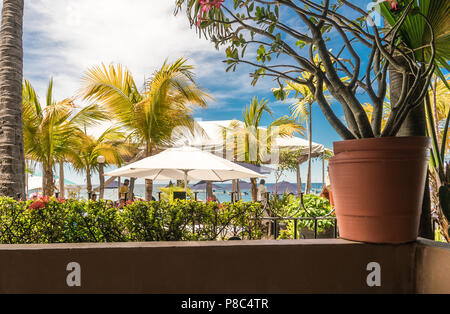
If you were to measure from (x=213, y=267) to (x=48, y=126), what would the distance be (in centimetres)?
846

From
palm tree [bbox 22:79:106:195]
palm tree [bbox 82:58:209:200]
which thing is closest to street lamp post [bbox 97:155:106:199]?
palm tree [bbox 22:79:106:195]

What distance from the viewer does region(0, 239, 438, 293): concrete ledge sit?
1743 mm

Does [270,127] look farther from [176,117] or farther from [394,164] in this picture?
[394,164]

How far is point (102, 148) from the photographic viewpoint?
42.9 feet

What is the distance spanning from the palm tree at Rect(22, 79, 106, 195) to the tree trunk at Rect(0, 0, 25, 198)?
4.02 m

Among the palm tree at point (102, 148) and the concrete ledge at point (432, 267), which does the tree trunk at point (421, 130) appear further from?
the palm tree at point (102, 148)

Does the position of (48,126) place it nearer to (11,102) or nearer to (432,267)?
(11,102)

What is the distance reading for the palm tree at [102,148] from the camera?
42.5 feet

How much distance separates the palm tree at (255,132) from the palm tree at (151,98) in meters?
1.91

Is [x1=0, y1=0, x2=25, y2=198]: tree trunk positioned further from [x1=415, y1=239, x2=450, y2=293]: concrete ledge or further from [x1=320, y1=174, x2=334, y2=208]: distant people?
[x1=320, y1=174, x2=334, y2=208]: distant people

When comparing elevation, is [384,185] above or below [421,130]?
below

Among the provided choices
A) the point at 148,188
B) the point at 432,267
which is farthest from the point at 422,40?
the point at 148,188
